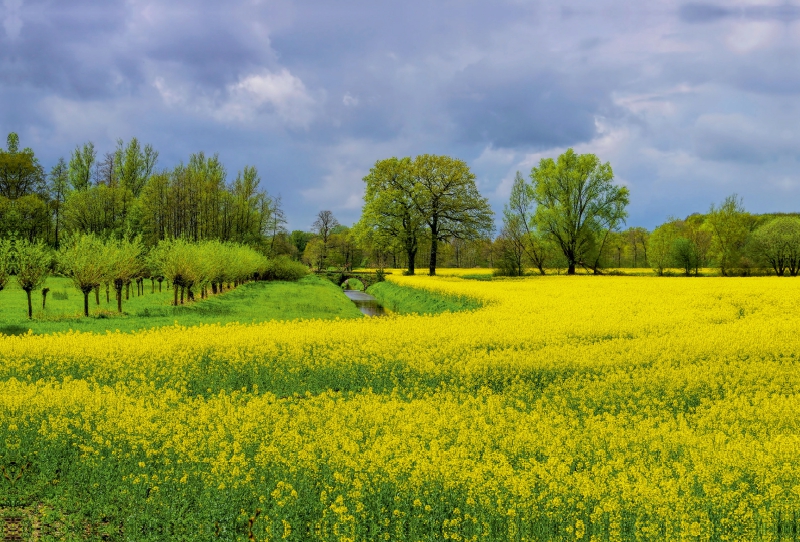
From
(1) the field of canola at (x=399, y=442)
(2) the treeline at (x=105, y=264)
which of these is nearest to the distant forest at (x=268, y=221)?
(2) the treeline at (x=105, y=264)

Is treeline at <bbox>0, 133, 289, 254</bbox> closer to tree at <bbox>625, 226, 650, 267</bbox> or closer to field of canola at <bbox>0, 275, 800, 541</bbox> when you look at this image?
field of canola at <bbox>0, 275, 800, 541</bbox>

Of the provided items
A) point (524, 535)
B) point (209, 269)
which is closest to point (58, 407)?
point (524, 535)

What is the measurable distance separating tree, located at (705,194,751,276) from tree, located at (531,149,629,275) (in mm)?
Answer: 19645

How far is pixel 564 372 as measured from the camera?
12695mm

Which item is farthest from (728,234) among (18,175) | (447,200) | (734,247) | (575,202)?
(18,175)

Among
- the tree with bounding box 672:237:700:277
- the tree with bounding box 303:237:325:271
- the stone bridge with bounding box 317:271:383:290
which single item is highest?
the tree with bounding box 303:237:325:271

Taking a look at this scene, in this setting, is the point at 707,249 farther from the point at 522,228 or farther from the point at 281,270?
the point at 281,270

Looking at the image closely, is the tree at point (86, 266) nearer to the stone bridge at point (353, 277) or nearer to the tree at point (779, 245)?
the stone bridge at point (353, 277)

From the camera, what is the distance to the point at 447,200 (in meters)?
54.6

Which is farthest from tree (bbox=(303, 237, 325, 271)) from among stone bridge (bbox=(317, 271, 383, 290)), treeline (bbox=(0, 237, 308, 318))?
treeline (bbox=(0, 237, 308, 318))

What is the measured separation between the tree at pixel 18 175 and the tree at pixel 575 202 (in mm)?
64625

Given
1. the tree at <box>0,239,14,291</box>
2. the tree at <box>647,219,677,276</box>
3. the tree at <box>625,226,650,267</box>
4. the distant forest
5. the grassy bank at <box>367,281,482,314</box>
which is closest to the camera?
the tree at <box>0,239,14,291</box>

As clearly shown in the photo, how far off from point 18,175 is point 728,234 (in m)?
92.7

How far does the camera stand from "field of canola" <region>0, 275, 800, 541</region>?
18.4 ft
